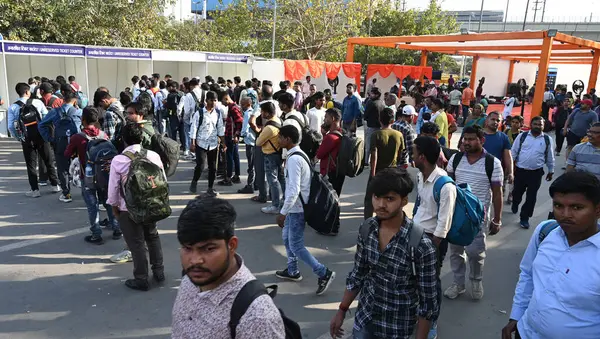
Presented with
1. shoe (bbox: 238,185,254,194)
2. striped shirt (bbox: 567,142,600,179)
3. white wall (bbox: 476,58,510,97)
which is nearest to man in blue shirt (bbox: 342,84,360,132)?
shoe (bbox: 238,185,254,194)

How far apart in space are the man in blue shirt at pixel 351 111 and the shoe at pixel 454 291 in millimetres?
6715

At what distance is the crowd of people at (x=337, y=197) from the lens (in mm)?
1646

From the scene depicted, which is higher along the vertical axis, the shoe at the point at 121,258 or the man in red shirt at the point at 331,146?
the man in red shirt at the point at 331,146

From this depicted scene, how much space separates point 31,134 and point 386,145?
557 cm

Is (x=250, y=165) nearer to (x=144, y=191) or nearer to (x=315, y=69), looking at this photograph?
(x=144, y=191)

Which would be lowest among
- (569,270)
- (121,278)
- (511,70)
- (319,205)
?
(121,278)

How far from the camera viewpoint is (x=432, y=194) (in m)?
3.39

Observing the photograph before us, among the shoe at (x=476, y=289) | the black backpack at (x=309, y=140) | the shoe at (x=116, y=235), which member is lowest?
the shoe at (x=116, y=235)

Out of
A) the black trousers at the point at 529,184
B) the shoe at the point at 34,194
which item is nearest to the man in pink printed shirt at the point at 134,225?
the shoe at the point at 34,194

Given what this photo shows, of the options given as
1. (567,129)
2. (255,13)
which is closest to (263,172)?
(567,129)

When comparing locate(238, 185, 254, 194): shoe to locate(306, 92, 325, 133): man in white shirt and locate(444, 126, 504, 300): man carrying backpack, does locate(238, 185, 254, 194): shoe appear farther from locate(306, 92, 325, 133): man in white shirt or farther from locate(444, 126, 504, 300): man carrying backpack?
locate(444, 126, 504, 300): man carrying backpack

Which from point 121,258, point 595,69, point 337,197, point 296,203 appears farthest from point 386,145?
point 595,69

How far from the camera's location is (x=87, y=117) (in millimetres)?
5219

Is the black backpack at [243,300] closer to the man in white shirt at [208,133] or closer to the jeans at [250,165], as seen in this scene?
the man in white shirt at [208,133]
